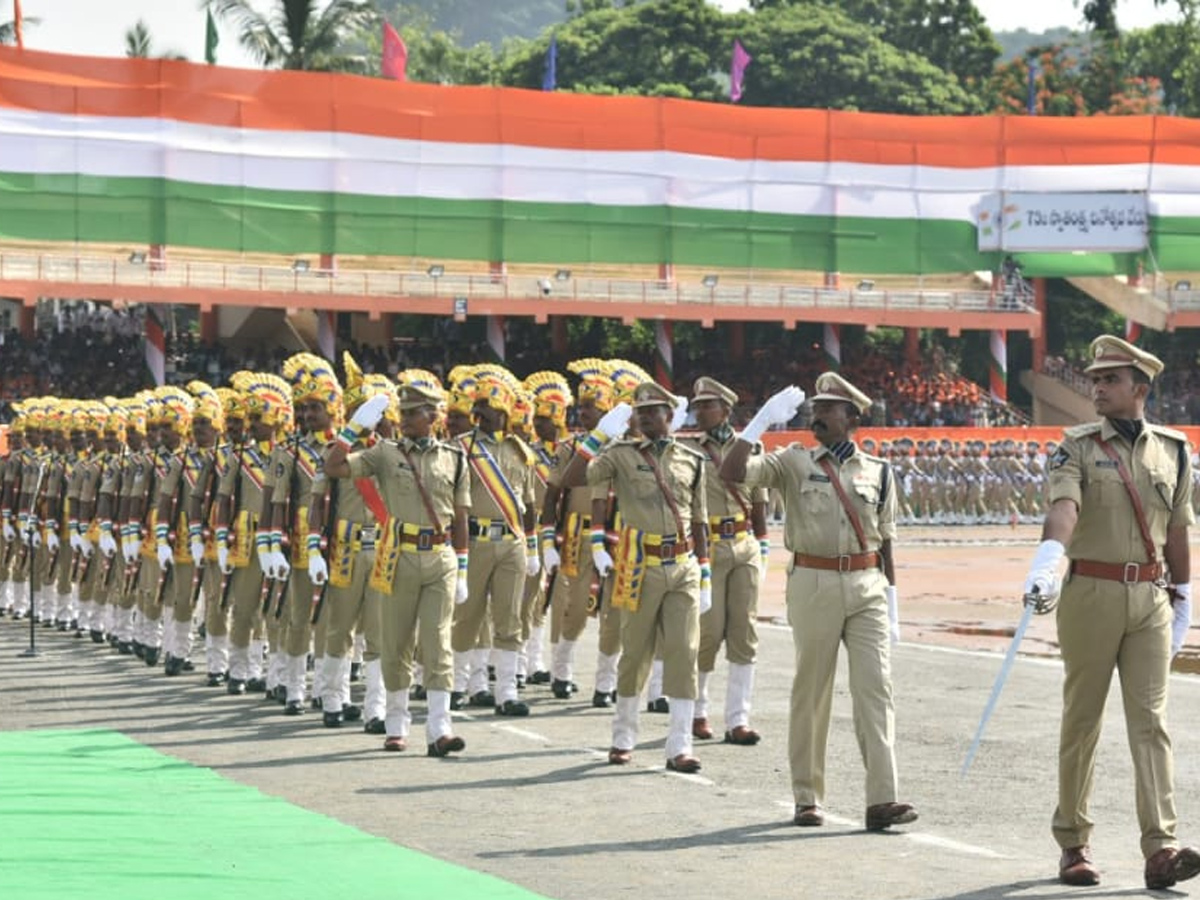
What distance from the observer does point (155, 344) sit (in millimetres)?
55125

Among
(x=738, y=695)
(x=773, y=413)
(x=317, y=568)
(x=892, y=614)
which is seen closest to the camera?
(x=773, y=413)

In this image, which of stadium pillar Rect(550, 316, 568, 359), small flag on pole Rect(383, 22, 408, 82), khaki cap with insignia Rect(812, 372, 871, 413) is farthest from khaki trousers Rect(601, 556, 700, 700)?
small flag on pole Rect(383, 22, 408, 82)

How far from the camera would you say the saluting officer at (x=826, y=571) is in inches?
466

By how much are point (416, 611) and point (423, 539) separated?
446mm

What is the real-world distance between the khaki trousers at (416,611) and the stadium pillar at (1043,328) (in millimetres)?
53663

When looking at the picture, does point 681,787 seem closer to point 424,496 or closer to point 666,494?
point 666,494

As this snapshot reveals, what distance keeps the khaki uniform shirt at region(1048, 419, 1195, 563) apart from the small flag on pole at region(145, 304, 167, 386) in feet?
151

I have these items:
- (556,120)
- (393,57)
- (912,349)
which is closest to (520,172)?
(556,120)

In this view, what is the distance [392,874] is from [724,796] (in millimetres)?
2972

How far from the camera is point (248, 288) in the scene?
2218 inches

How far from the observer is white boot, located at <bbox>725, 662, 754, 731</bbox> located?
15.3 m

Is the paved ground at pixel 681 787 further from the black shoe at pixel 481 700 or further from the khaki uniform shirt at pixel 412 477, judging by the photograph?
the khaki uniform shirt at pixel 412 477

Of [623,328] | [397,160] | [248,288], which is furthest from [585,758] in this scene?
[623,328]

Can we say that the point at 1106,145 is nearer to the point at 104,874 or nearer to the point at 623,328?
the point at 623,328
